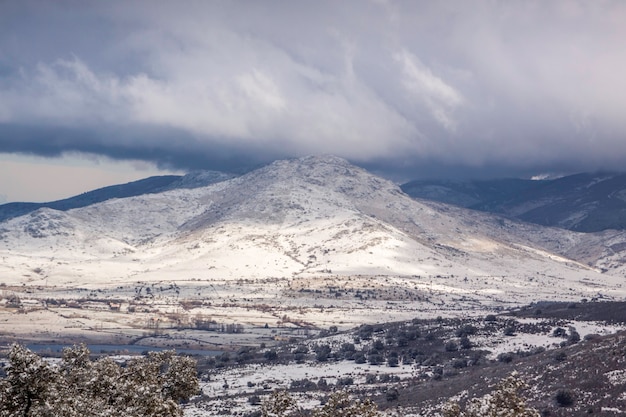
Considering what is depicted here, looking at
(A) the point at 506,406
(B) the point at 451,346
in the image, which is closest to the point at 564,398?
(A) the point at 506,406

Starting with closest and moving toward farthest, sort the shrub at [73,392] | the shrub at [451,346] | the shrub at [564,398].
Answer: the shrub at [73,392] < the shrub at [564,398] < the shrub at [451,346]

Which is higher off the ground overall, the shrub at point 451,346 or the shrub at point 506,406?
the shrub at point 506,406

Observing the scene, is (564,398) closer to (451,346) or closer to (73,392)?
(73,392)

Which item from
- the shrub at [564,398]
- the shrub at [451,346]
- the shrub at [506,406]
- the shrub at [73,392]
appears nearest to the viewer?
the shrub at [506,406]

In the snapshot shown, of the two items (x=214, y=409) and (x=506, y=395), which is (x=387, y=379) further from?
(x=506, y=395)

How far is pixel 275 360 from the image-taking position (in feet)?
476

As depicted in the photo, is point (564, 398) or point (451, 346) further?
point (451, 346)

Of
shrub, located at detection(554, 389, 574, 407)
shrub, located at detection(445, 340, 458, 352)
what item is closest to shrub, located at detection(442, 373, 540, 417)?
shrub, located at detection(554, 389, 574, 407)

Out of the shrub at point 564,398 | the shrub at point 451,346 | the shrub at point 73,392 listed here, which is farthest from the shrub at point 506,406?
the shrub at point 451,346

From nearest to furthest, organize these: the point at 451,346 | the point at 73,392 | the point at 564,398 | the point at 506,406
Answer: the point at 506,406 < the point at 73,392 < the point at 564,398 < the point at 451,346

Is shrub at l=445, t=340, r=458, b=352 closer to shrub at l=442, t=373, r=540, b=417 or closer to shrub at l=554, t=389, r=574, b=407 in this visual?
shrub at l=554, t=389, r=574, b=407

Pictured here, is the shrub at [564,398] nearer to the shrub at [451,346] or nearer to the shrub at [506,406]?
the shrub at [506,406]

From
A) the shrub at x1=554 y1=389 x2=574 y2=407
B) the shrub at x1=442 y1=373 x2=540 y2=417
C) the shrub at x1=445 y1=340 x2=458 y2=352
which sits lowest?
the shrub at x1=445 y1=340 x2=458 y2=352

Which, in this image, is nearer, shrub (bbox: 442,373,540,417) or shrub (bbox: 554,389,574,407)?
shrub (bbox: 442,373,540,417)
